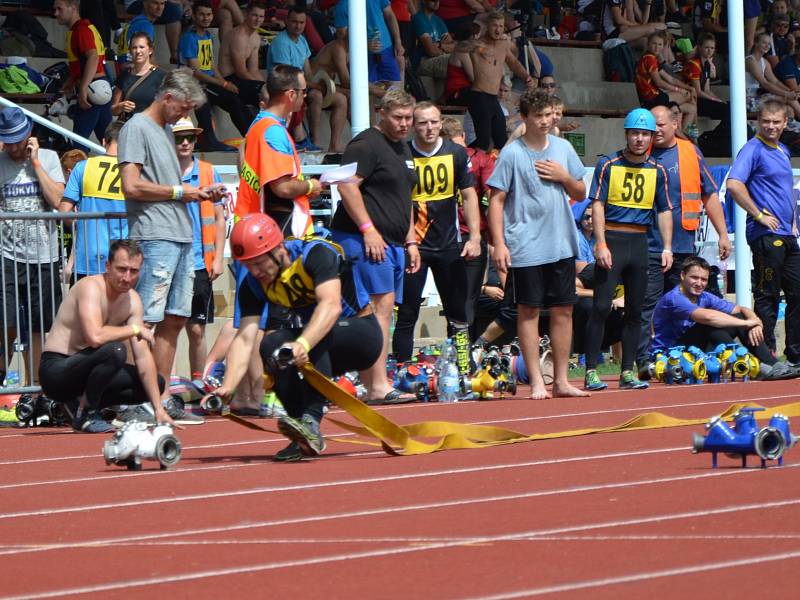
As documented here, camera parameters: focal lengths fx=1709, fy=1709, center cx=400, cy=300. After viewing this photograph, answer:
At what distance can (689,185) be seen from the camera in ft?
43.2

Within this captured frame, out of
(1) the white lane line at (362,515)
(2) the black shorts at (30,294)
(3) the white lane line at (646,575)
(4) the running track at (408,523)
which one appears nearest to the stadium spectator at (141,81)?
(2) the black shorts at (30,294)

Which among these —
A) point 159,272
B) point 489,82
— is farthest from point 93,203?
point 489,82

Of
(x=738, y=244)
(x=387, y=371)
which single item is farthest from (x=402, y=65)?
(x=387, y=371)

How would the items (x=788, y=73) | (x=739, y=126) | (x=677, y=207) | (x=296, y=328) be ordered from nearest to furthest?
(x=296, y=328)
(x=677, y=207)
(x=739, y=126)
(x=788, y=73)

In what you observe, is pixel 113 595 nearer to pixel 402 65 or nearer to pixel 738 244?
pixel 738 244

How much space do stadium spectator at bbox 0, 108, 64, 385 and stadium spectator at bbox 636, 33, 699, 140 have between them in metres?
11.8

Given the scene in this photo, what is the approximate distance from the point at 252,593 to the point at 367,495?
204 cm

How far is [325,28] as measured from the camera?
60.4ft

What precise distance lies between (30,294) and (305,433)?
3.85 m

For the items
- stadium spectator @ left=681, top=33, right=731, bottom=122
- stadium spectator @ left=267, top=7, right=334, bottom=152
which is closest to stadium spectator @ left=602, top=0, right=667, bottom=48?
stadium spectator @ left=681, top=33, right=731, bottom=122

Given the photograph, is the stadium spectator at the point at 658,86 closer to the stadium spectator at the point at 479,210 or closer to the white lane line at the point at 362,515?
the stadium spectator at the point at 479,210

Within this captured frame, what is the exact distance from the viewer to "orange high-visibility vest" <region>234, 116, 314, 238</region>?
10.2 m

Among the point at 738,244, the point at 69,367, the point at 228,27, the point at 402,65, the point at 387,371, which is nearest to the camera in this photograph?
the point at 69,367

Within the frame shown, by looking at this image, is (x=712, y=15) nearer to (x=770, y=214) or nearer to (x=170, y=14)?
(x=170, y=14)
